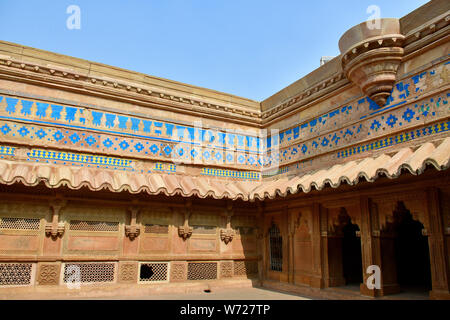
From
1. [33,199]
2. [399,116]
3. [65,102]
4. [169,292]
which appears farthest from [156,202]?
[399,116]

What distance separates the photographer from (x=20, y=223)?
7.25 meters

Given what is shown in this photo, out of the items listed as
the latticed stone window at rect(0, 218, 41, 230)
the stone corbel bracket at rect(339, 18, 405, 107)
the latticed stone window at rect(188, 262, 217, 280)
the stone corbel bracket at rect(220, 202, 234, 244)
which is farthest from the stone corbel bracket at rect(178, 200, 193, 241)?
the stone corbel bracket at rect(339, 18, 405, 107)

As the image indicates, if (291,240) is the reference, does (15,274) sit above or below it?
below

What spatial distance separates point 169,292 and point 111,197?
2640 mm

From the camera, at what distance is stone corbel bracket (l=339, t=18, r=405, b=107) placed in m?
6.79

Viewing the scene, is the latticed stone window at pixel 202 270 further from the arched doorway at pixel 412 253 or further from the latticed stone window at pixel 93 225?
the arched doorway at pixel 412 253

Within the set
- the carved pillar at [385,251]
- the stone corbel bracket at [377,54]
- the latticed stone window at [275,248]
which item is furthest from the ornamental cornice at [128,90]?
the carved pillar at [385,251]

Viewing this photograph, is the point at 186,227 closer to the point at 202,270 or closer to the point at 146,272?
the point at 202,270

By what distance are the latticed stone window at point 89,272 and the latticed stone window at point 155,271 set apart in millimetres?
719

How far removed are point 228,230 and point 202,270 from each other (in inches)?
48.6

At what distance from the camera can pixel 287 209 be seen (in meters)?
9.15

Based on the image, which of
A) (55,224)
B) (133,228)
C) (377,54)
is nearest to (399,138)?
(377,54)

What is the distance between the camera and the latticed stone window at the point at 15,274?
694cm
